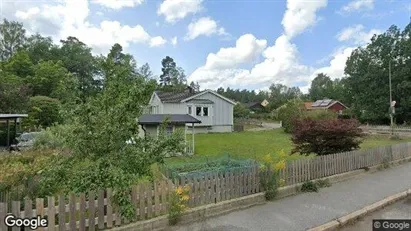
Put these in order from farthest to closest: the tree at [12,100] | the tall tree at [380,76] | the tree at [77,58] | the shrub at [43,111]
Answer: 1. the tree at [77,58]
2. the tall tree at [380,76]
3. the shrub at [43,111]
4. the tree at [12,100]

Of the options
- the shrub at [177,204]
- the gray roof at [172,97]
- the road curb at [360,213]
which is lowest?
the road curb at [360,213]

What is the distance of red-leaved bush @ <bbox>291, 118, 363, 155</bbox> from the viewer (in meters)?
11.9

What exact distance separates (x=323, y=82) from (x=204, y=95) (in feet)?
313

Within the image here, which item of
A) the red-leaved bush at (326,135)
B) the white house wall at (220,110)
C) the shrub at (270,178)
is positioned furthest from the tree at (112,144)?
the white house wall at (220,110)

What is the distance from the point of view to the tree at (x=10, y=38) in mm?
65125

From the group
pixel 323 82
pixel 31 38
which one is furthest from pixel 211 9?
pixel 323 82

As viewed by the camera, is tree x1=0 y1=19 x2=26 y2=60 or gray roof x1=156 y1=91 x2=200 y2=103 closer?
gray roof x1=156 y1=91 x2=200 y2=103
